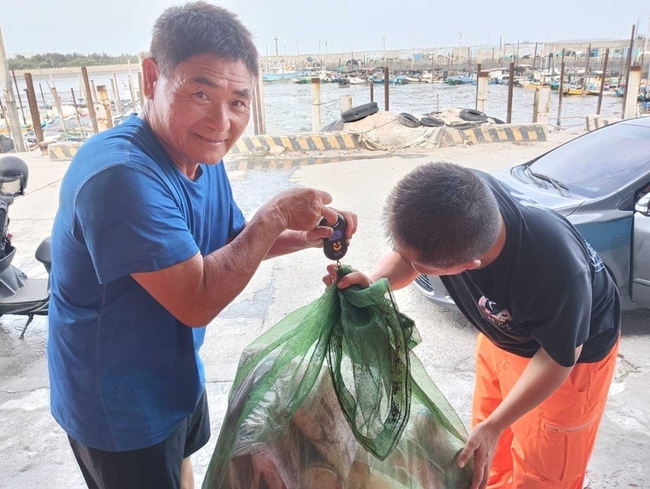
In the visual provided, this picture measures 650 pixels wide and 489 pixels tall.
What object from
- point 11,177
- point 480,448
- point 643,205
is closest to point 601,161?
point 643,205

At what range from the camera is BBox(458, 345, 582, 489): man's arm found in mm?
1433

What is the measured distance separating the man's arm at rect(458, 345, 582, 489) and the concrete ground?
3.77 ft

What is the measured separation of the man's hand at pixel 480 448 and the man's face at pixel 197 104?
3.43ft

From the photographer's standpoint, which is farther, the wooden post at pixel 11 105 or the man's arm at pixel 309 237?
the wooden post at pixel 11 105

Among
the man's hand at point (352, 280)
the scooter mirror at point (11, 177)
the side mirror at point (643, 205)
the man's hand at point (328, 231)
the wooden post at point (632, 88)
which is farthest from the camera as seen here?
the wooden post at point (632, 88)

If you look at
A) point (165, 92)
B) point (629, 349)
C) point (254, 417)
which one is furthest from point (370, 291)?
point (629, 349)

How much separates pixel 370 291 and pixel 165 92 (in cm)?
70

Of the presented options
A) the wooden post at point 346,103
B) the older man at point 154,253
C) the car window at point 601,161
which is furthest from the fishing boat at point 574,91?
the older man at point 154,253

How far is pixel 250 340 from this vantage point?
11.8ft

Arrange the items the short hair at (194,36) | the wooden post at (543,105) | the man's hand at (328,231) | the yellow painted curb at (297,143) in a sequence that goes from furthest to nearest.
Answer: the wooden post at (543,105) → the yellow painted curb at (297,143) → the man's hand at (328,231) → the short hair at (194,36)

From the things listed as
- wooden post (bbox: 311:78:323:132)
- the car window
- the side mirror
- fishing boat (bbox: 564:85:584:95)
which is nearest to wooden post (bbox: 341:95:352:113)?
wooden post (bbox: 311:78:323:132)

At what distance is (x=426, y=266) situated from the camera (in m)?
1.33

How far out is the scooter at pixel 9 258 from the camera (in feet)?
12.0

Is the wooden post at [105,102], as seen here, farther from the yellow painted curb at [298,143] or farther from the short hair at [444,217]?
the short hair at [444,217]
